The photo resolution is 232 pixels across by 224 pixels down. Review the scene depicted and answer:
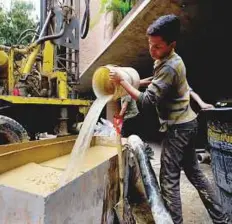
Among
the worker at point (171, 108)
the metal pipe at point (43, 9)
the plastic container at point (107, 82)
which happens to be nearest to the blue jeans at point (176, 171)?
the worker at point (171, 108)

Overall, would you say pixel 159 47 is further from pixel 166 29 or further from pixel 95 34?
pixel 95 34

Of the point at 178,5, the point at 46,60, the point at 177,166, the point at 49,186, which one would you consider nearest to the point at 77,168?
the point at 49,186

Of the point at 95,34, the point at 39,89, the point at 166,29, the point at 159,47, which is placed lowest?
the point at 39,89

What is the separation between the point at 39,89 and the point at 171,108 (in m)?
3.76

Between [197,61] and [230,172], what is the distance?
4.32m

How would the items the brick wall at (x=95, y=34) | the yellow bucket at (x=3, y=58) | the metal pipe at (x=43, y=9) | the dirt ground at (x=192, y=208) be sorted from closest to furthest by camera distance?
the dirt ground at (x=192, y=208)
the yellow bucket at (x=3, y=58)
the brick wall at (x=95, y=34)
the metal pipe at (x=43, y=9)

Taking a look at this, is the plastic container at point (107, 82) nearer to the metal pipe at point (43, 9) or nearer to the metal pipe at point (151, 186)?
the metal pipe at point (151, 186)

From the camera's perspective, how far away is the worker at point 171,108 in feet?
5.92

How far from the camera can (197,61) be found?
5812 millimetres

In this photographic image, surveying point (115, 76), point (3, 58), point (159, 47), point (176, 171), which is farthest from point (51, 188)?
point (3, 58)

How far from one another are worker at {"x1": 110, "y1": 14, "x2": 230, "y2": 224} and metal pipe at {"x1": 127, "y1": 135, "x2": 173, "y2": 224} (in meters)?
0.07

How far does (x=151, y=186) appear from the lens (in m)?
2.04

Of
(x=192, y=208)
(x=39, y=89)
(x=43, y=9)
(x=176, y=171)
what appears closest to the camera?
(x=176, y=171)

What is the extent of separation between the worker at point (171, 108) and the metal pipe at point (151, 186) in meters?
0.07
